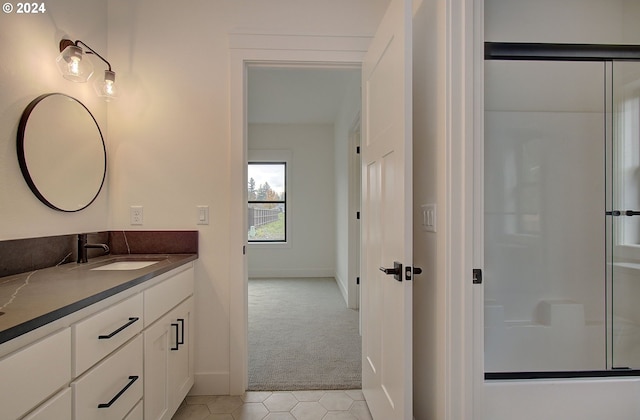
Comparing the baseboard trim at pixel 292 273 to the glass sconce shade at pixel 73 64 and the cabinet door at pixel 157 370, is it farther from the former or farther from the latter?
the glass sconce shade at pixel 73 64

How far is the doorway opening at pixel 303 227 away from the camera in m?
2.45

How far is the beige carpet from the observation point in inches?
85.4

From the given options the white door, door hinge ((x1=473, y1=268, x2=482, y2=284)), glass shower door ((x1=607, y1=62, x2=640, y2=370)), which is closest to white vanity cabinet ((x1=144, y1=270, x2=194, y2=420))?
the white door

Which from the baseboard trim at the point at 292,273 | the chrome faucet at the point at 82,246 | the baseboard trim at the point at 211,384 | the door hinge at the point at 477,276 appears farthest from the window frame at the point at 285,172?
the door hinge at the point at 477,276

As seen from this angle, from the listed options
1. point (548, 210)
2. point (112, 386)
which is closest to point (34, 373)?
point (112, 386)

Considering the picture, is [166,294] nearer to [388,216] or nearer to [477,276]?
[388,216]

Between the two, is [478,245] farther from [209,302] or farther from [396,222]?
[209,302]

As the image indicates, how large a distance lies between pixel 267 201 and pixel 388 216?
4.48 metres

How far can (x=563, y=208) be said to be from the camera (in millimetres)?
2047

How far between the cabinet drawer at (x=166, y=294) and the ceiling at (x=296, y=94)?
78.6 inches

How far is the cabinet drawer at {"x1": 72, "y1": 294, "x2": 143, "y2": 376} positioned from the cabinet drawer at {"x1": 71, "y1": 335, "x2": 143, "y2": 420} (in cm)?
3

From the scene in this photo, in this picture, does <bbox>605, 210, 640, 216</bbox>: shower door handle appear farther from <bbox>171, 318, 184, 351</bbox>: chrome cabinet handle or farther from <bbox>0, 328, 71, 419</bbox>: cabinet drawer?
<bbox>0, 328, 71, 419</bbox>: cabinet drawer

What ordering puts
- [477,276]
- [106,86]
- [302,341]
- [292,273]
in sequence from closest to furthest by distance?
[477,276] → [106,86] → [302,341] → [292,273]

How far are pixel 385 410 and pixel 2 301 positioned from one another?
1501 mm
